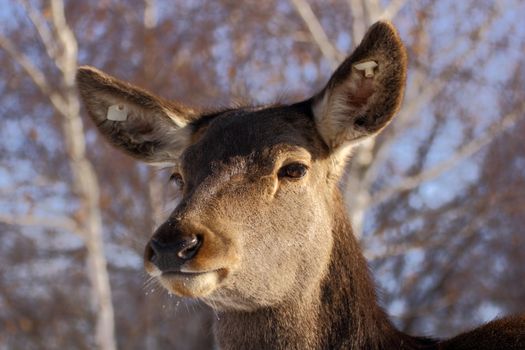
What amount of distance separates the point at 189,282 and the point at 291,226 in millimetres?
702

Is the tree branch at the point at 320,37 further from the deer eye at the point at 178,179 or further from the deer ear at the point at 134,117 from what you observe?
the deer eye at the point at 178,179

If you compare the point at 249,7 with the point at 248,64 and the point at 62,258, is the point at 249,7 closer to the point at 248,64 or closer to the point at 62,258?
the point at 248,64

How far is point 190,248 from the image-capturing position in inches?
155

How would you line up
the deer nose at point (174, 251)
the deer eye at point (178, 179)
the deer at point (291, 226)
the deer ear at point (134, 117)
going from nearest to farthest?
1. the deer nose at point (174, 251)
2. the deer at point (291, 226)
3. the deer eye at point (178, 179)
4. the deer ear at point (134, 117)

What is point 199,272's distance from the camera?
4.00 m

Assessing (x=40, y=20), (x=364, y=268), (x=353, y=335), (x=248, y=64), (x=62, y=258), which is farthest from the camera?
(x=62, y=258)

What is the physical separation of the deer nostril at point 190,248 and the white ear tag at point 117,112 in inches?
66.7

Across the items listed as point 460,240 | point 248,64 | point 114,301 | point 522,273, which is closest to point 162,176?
point 248,64

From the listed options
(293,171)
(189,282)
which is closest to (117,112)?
(293,171)

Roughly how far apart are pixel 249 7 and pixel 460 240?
22.7ft

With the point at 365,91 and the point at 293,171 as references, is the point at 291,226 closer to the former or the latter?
the point at 293,171

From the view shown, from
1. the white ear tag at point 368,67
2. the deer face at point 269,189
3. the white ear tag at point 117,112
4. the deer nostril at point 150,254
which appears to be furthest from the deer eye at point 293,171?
the white ear tag at point 117,112

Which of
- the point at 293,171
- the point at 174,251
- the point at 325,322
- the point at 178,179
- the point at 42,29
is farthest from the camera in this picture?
the point at 42,29

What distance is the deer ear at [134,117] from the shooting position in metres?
5.33
